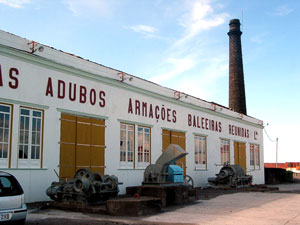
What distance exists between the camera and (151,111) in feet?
63.2

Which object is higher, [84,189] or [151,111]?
[151,111]

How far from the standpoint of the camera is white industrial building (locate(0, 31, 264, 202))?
12703 mm

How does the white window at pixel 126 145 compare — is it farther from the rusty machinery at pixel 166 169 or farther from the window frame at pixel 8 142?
the window frame at pixel 8 142

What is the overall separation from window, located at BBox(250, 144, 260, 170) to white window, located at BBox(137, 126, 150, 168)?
14.0 metres

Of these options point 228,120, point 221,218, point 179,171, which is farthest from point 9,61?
point 228,120

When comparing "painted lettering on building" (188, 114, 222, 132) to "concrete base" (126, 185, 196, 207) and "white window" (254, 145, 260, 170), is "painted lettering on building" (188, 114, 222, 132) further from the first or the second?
"concrete base" (126, 185, 196, 207)

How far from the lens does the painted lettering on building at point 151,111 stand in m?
18.1

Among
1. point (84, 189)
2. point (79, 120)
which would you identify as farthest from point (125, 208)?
point (79, 120)

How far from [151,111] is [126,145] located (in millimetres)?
2792

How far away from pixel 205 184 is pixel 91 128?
10609 mm

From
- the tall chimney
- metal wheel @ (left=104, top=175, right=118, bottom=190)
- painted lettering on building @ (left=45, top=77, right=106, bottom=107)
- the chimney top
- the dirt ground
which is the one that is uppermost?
the chimney top

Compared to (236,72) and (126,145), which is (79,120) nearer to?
(126,145)

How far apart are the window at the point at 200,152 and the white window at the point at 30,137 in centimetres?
1189

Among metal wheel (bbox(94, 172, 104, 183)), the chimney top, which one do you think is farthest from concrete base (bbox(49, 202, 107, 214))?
the chimney top
